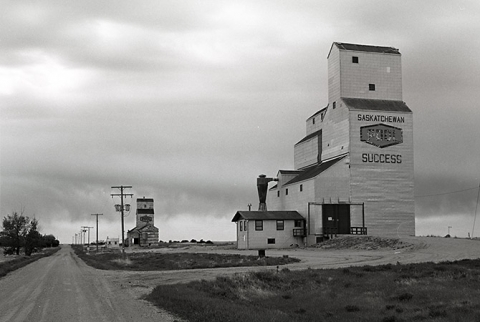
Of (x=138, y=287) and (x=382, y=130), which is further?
(x=382, y=130)

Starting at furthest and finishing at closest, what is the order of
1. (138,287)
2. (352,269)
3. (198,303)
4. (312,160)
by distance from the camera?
(312,160) → (352,269) → (138,287) → (198,303)

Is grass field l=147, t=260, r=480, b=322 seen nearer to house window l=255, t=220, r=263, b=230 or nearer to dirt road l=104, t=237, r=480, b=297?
dirt road l=104, t=237, r=480, b=297

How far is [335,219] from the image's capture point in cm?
7150

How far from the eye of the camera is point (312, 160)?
85.4 meters

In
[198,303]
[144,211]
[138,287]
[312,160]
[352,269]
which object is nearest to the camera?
[198,303]

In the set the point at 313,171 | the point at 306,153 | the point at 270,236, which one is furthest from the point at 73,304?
the point at 306,153

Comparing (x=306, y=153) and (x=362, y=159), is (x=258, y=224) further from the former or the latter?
(x=306, y=153)

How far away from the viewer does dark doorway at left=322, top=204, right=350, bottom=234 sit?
2808 inches

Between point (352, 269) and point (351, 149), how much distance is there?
41.1 m

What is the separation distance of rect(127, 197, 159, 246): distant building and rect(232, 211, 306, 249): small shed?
63770 mm

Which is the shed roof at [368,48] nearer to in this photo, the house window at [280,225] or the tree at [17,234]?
the house window at [280,225]

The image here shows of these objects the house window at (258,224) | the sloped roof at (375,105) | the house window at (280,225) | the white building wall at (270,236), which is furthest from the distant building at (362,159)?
the house window at (280,225)

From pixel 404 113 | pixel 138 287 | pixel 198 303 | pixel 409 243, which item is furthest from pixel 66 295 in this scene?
pixel 404 113

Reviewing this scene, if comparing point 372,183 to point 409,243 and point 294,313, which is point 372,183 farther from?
point 294,313
